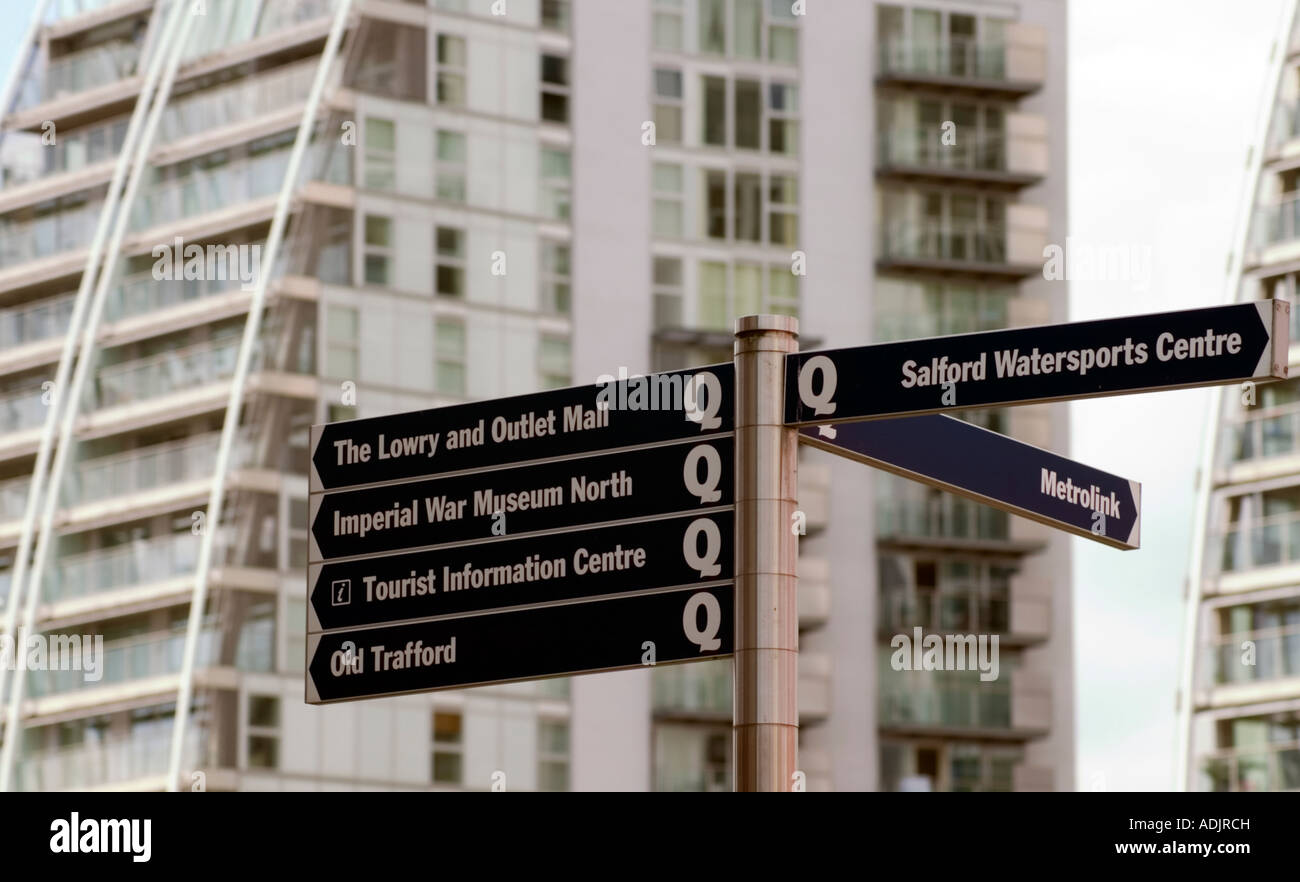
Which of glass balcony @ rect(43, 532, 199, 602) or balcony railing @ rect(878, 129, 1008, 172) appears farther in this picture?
balcony railing @ rect(878, 129, 1008, 172)

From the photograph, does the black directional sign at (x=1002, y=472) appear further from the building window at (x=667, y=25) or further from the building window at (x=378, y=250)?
the building window at (x=667, y=25)

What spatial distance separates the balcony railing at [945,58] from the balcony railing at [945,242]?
3843 mm

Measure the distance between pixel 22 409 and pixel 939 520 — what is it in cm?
2583

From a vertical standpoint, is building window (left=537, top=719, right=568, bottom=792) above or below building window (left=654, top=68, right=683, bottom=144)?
below

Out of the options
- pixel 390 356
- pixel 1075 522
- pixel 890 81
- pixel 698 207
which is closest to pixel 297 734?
pixel 390 356

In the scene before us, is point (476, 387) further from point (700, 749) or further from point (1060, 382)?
point (1060, 382)

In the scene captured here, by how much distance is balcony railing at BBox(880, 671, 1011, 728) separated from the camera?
69438 mm

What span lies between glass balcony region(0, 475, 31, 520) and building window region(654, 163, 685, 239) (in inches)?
796

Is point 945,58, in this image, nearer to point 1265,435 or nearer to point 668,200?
point 668,200

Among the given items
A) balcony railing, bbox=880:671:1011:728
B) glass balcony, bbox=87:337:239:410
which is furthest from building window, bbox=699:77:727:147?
balcony railing, bbox=880:671:1011:728

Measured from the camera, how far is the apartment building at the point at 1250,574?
80.4m

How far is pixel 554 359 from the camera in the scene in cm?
6844

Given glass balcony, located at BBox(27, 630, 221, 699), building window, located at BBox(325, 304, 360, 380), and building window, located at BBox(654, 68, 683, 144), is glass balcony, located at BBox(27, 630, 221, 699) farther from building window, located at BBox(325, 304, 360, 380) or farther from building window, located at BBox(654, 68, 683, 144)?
building window, located at BBox(654, 68, 683, 144)
